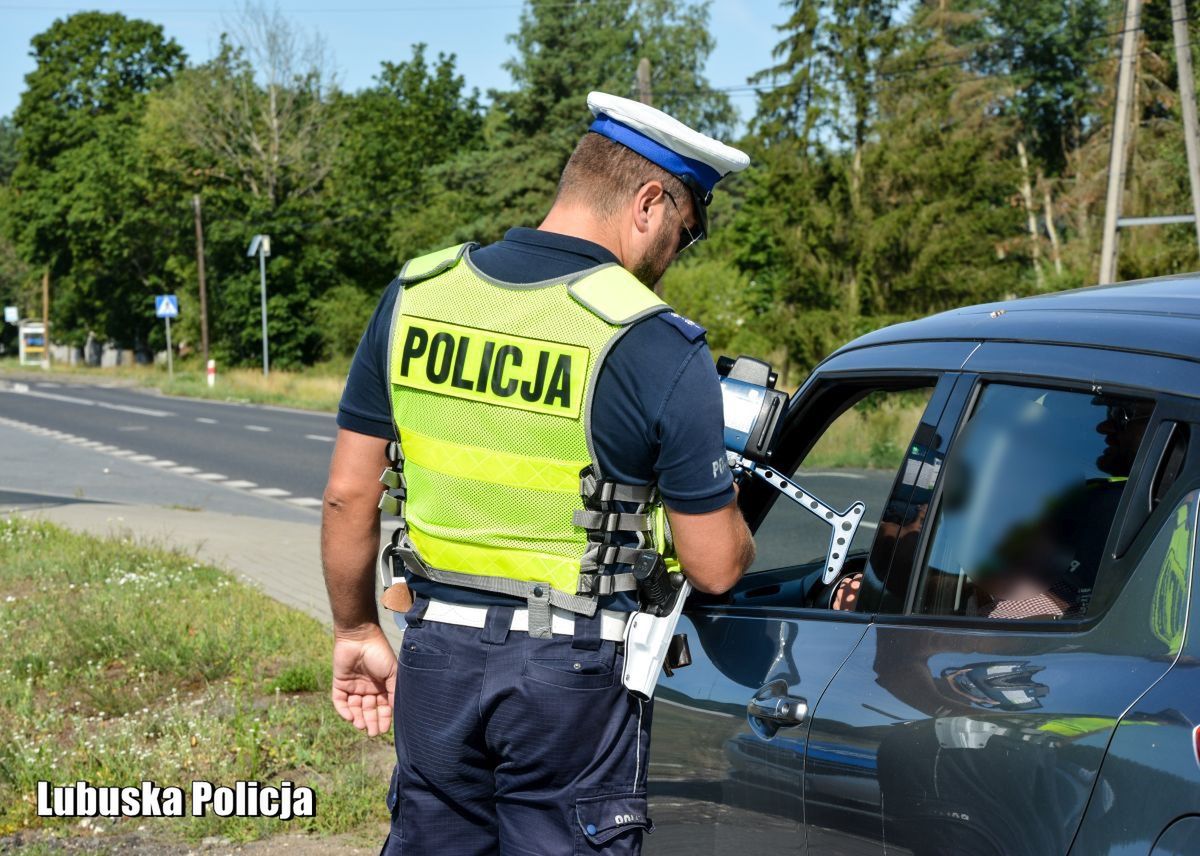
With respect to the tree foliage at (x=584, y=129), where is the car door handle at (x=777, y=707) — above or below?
below

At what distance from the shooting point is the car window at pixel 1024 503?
87.0 inches

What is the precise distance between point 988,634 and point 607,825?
2.25 feet

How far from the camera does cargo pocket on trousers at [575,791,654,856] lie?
232cm

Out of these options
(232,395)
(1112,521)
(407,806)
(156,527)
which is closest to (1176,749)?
(1112,521)

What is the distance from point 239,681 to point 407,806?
13.3 ft

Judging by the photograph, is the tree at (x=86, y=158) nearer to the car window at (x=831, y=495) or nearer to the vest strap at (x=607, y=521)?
the car window at (x=831, y=495)

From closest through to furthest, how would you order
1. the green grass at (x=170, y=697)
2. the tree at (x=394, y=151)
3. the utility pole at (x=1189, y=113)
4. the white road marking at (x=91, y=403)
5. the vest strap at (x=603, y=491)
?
the vest strap at (x=603, y=491), the green grass at (x=170, y=697), the utility pole at (x=1189, y=113), the white road marking at (x=91, y=403), the tree at (x=394, y=151)

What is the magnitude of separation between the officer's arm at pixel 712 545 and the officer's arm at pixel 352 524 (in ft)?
1.93

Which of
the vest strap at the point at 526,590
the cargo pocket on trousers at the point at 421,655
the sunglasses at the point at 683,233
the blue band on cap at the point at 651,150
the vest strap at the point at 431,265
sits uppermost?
the blue band on cap at the point at 651,150

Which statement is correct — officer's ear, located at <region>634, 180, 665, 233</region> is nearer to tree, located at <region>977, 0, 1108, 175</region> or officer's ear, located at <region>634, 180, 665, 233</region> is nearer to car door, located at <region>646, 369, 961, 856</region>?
car door, located at <region>646, 369, 961, 856</region>

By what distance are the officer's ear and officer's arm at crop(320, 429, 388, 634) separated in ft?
2.01

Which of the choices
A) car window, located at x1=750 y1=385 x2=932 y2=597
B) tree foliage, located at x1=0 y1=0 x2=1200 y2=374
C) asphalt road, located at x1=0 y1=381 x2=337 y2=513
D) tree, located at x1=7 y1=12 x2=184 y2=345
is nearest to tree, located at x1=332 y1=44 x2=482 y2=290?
tree foliage, located at x1=0 y1=0 x2=1200 y2=374

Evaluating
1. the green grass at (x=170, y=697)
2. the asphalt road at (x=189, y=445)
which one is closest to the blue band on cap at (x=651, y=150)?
the green grass at (x=170, y=697)

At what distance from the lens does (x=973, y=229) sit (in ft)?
117
